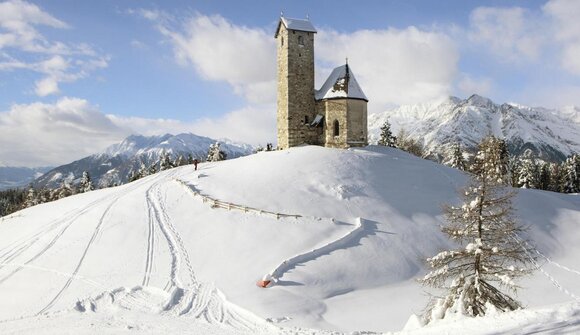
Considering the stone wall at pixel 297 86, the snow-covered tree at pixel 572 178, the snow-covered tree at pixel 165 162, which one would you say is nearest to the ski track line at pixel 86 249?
the stone wall at pixel 297 86

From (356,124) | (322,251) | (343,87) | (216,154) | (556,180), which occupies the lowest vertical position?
(322,251)

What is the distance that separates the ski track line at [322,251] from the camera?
2525 cm

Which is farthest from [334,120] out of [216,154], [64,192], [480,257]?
[64,192]

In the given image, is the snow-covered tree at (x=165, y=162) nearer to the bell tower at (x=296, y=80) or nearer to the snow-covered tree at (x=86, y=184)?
the snow-covered tree at (x=86, y=184)

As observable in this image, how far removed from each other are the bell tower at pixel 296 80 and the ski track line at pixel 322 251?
1981 cm

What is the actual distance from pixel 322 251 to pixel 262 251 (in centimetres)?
388

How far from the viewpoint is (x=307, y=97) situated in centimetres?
4944

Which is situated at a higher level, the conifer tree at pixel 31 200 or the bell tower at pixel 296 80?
the bell tower at pixel 296 80

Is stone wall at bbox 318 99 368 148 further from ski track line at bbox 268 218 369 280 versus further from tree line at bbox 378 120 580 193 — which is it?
tree line at bbox 378 120 580 193

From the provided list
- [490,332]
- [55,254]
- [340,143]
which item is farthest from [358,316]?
[340,143]

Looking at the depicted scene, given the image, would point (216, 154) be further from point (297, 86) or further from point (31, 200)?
point (31, 200)

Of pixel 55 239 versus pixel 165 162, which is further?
pixel 165 162

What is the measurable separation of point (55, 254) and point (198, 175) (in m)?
15.8

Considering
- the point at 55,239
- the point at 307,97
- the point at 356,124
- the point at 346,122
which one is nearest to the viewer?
the point at 55,239
